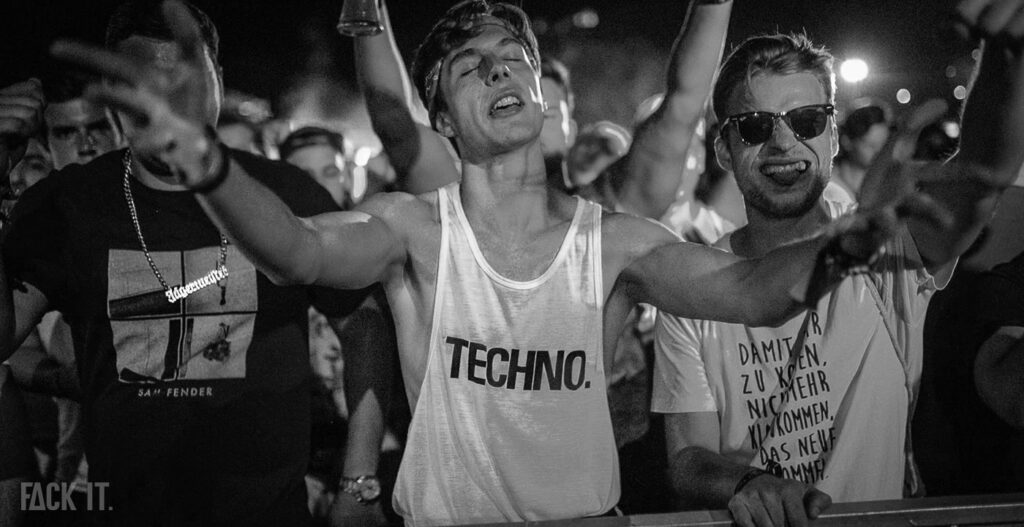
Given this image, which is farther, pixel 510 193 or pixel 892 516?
pixel 510 193

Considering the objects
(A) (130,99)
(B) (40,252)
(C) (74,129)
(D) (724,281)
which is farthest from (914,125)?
(C) (74,129)

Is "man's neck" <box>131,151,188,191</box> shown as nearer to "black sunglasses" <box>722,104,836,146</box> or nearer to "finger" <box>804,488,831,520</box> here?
Answer: "black sunglasses" <box>722,104,836,146</box>

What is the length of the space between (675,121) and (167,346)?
179 cm

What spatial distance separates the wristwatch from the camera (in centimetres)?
234

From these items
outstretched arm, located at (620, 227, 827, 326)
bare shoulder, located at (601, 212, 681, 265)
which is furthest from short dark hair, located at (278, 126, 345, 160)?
outstretched arm, located at (620, 227, 827, 326)

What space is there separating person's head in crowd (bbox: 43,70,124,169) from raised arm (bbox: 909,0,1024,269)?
Answer: 262 cm

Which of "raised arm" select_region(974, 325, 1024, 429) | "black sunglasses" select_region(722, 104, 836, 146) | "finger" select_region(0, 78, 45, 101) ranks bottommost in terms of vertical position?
"raised arm" select_region(974, 325, 1024, 429)

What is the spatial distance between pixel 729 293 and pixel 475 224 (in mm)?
694

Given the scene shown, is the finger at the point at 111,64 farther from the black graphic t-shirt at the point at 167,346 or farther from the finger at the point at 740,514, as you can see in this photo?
the finger at the point at 740,514

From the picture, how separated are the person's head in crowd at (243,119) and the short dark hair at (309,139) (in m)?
0.09

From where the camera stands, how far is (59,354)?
2883 millimetres

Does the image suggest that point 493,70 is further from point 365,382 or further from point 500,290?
point 365,382

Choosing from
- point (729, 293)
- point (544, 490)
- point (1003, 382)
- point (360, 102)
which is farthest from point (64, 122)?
point (1003, 382)

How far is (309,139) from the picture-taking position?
290 centimetres
